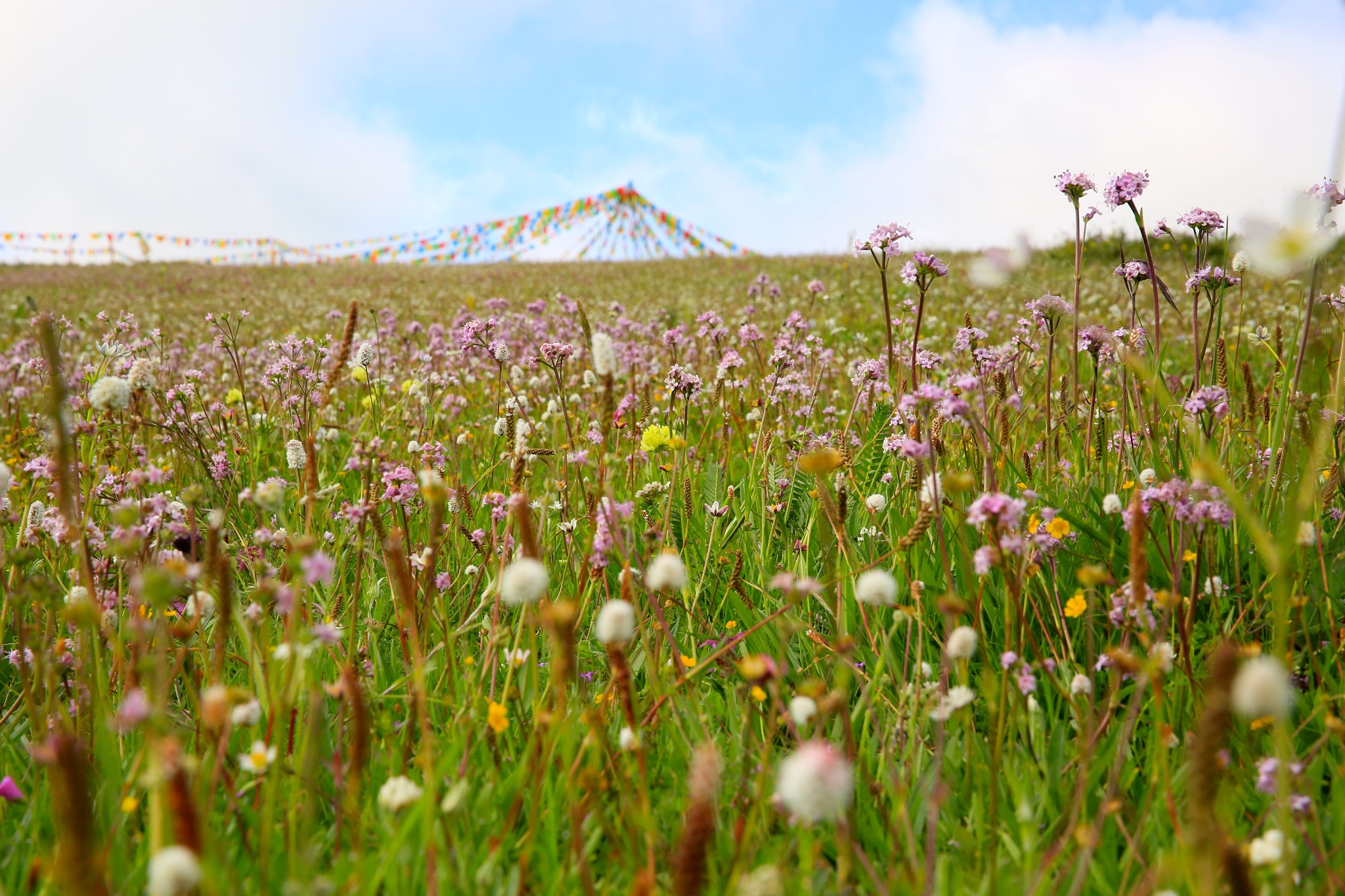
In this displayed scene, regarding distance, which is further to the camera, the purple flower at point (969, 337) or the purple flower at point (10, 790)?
the purple flower at point (969, 337)

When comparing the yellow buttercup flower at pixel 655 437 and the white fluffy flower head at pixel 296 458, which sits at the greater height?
the white fluffy flower head at pixel 296 458

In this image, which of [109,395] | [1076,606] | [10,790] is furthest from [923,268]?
[10,790]

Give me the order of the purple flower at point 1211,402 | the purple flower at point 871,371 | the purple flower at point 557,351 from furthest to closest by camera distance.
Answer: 1. the purple flower at point 871,371
2. the purple flower at point 557,351
3. the purple flower at point 1211,402

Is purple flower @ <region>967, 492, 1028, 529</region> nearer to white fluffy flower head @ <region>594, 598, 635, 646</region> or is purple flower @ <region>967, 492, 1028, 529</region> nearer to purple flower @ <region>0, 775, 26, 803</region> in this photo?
white fluffy flower head @ <region>594, 598, 635, 646</region>

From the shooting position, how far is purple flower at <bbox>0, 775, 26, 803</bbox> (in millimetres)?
1604

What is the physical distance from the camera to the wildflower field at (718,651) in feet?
4.08

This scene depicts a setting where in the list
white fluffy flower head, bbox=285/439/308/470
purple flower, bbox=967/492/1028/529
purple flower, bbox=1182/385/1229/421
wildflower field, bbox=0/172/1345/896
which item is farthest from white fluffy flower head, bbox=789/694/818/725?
white fluffy flower head, bbox=285/439/308/470

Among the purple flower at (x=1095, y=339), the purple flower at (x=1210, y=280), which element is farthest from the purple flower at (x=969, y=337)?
the purple flower at (x=1210, y=280)

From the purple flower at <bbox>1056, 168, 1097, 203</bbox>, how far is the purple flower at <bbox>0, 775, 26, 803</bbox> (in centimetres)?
310

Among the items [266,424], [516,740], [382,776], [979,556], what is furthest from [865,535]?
[266,424]

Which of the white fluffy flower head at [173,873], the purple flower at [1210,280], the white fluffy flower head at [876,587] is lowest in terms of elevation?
the white fluffy flower head at [173,873]

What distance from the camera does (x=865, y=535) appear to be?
2.72 metres

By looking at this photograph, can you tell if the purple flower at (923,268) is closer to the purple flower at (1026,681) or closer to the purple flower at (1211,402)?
the purple flower at (1211,402)

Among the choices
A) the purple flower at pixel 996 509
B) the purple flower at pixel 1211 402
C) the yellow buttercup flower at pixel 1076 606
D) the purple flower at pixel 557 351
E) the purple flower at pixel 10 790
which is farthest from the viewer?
the purple flower at pixel 557 351
